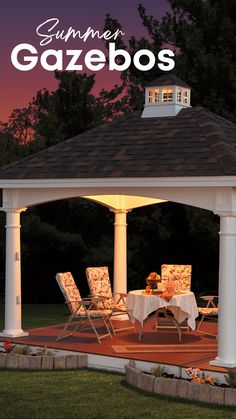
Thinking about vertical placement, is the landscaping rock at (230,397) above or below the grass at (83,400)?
above

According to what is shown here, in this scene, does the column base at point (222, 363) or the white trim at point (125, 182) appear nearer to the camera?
the column base at point (222, 363)

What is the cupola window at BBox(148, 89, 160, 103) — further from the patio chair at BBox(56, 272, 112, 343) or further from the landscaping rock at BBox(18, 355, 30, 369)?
the landscaping rock at BBox(18, 355, 30, 369)

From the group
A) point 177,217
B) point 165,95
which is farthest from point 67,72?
point 165,95

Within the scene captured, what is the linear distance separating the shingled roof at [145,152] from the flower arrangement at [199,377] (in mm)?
2659

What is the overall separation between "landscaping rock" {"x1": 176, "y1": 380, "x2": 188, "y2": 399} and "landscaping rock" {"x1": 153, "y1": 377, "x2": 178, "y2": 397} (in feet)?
0.14

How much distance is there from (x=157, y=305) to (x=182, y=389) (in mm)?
3115

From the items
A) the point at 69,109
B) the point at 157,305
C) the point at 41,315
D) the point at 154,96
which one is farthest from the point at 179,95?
the point at 69,109

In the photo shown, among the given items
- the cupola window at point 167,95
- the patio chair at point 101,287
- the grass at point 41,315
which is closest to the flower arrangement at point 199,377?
the patio chair at point 101,287

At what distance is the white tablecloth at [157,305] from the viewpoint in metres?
13.2

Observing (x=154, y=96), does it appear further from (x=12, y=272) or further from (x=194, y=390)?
(x=194, y=390)

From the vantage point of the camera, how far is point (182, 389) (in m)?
10.2

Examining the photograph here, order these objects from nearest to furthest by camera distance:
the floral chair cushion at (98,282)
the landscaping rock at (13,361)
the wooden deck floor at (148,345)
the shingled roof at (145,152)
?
the wooden deck floor at (148,345) < the shingled roof at (145,152) < the landscaping rock at (13,361) < the floral chair cushion at (98,282)

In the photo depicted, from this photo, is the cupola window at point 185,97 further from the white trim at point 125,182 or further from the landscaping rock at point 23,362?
the landscaping rock at point 23,362

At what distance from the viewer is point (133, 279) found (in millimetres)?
23750
